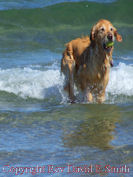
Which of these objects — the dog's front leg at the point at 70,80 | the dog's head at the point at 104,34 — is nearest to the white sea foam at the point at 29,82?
the dog's front leg at the point at 70,80

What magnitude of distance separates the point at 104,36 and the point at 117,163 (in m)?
3.44

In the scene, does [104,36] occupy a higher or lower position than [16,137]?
higher

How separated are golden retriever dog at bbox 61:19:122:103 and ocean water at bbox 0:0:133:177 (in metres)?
0.34

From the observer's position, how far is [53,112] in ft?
25.2

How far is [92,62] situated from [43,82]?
2.62 m

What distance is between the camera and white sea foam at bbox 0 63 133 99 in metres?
9.84

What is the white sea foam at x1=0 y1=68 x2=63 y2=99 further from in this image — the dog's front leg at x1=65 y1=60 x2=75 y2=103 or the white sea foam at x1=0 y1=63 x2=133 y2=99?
the dog's front leg at x1=65 y1=60 x2=75 y2=103

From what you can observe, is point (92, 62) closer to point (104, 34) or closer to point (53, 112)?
point (104, 34)

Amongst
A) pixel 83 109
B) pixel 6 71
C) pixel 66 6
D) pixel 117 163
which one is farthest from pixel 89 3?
pixel 117 163

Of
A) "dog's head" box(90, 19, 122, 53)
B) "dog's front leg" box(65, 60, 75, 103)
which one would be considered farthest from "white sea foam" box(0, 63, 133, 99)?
"dog's head" box(90, 19, 122, 53)

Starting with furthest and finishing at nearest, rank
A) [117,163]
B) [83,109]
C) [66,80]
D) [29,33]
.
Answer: [29,33] < [66,80] < [83,109] < [117,163]

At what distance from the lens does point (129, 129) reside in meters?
6.45

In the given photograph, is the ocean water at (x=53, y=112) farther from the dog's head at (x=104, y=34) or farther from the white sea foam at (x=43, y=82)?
the dog's head at (x=104, y=34)

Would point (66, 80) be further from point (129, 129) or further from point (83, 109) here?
point (129, 129)
